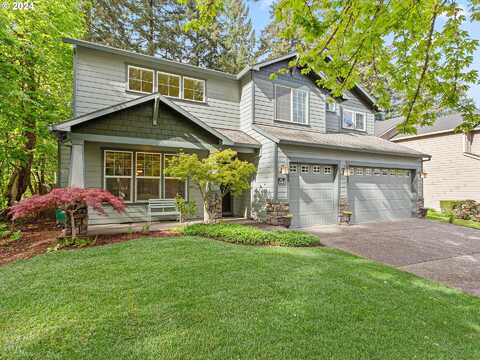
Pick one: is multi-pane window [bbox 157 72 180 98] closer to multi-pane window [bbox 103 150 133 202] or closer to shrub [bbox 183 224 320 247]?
multi-pane window [bbox 103 150 133 202]

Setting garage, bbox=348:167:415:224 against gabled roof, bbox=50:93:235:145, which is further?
garage, bbox=348:167:415:224

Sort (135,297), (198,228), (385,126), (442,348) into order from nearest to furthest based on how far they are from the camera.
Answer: (442,348), (135,297), (198,228), (385,126)

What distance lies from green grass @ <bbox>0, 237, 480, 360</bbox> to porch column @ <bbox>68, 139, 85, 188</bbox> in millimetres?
2269

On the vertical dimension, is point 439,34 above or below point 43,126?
above

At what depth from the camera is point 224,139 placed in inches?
338

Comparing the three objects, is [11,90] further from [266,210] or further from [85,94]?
[266,210]

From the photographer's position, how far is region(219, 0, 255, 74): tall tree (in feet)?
67.8

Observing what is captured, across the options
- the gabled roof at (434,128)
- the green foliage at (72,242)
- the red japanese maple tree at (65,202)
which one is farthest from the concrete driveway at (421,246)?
the gabled roof at (434,128)

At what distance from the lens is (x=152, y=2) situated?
1895cm

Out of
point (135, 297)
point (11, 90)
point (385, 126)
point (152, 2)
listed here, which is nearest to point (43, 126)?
point (11, 90)

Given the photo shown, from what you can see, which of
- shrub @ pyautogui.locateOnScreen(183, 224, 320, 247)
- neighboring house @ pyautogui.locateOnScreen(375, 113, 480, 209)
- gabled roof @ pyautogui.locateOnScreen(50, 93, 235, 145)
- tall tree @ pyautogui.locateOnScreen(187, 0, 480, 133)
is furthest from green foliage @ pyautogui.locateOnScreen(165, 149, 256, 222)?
neighboring house @ pyautogui.locateOnScreen(375, 113, 480, 209)

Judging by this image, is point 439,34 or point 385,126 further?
point 385,126

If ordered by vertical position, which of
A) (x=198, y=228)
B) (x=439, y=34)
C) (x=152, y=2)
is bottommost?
(x=198, y=228)

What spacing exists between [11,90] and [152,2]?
613 inches
